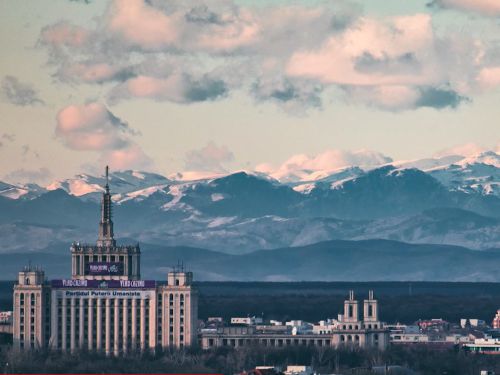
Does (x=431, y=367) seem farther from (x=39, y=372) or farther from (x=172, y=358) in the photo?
(x=39, y=372)

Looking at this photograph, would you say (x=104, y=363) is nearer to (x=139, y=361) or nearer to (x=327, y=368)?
(x=139, y=361)

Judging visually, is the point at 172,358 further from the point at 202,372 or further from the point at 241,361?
the point at 202,372

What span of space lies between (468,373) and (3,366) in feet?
112

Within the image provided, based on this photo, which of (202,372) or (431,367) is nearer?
(202,372)

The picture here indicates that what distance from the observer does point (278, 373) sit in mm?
169000

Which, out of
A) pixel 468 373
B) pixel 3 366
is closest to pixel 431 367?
pixel 468 373

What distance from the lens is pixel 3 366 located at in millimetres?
182250

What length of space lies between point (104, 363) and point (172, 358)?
1118 centimetres

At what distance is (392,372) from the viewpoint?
18488 cm

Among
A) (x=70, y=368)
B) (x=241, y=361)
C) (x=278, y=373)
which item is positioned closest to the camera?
(x=278, y=373)

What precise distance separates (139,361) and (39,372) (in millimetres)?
13819

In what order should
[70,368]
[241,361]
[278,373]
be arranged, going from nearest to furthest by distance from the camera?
[278,373]
[70,368]
[241,361]

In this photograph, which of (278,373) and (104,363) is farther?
(104,363)

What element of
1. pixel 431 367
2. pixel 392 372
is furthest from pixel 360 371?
pixel 431 367
